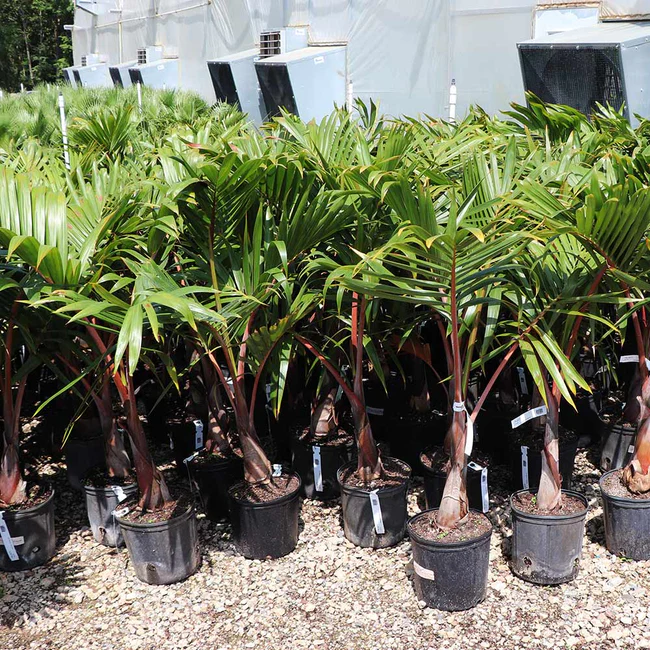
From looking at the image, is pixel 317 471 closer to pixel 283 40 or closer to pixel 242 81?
pixel 283 40

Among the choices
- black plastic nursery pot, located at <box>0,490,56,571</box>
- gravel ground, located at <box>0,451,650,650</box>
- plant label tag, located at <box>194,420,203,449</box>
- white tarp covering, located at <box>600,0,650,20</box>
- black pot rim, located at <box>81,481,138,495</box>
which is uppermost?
white tarp covering, located at <box>600,0,650,20</box>

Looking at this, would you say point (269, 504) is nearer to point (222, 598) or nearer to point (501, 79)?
point (222, 598)

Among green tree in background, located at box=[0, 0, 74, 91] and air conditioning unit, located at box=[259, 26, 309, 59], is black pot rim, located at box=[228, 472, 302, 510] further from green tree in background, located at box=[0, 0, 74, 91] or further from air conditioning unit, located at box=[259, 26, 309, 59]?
green tree in background, located at box=[0, 0, 74, 91]

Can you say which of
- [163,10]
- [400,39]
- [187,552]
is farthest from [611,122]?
[163,10]

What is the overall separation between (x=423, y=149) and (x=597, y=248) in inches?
44.0

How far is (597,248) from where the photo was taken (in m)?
1.90

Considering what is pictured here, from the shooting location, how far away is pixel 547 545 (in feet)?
7.44

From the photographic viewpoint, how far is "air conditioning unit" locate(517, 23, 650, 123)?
5184 mm

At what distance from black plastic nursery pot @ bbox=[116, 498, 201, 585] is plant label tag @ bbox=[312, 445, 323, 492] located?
56cm

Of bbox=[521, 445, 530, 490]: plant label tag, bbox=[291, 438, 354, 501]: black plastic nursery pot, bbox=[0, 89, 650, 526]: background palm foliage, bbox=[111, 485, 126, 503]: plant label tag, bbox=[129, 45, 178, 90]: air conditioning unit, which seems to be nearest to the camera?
bbox=[0, 89, 650, 526]: background palm foliage

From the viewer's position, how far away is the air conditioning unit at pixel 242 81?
34.7 feet

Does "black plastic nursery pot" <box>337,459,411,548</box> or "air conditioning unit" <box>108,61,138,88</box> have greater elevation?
"air conditioning unit" <box>108,61,138,88</box>

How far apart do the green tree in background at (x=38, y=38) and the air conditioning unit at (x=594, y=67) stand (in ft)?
84.1

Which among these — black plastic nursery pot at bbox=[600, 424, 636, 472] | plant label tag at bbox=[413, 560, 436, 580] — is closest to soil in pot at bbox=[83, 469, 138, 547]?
plant label tag at bbox=[413, 560, 436, 580]
